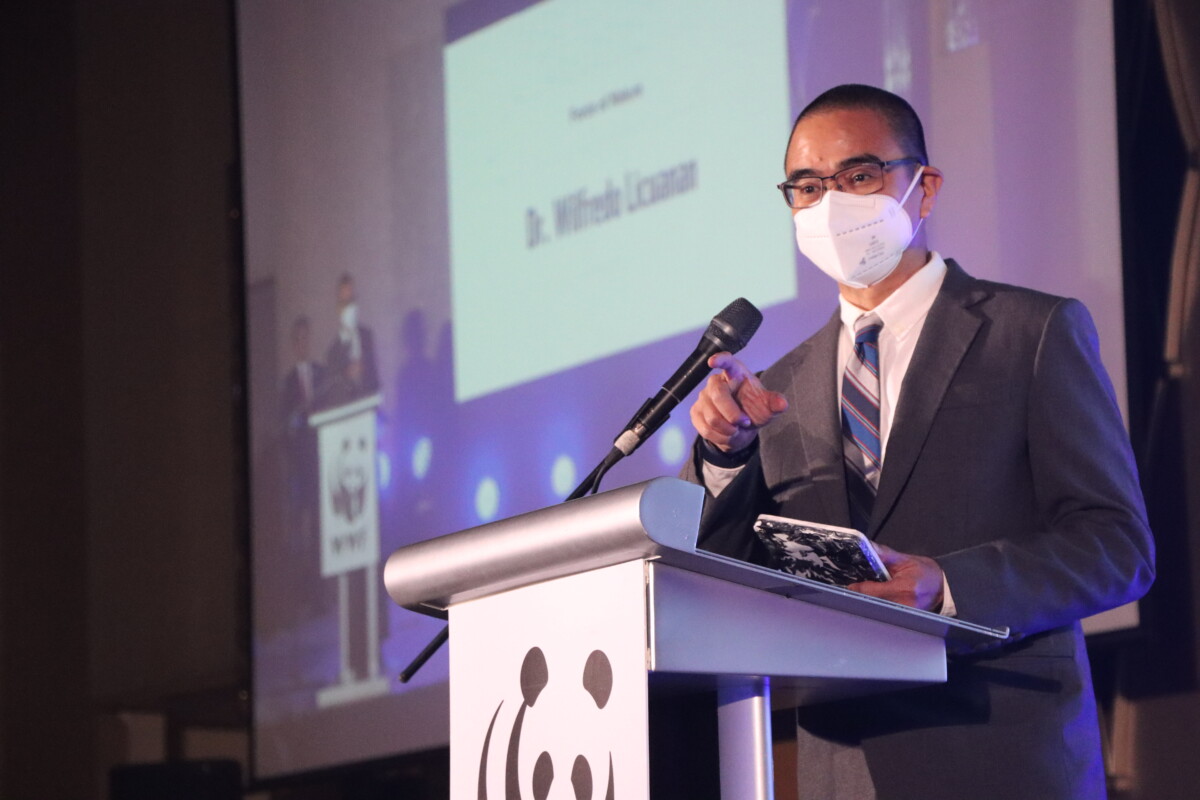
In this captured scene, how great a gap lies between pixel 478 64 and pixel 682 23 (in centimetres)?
75

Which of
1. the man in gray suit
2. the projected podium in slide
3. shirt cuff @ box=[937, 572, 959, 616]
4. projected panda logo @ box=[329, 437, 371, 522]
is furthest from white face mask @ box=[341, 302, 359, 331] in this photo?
shirt cuff @ box=[937, 572, 959, 616]

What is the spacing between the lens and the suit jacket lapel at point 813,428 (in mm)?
1854

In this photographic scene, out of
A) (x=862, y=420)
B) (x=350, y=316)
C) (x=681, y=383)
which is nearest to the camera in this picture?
(x=681, y=383)

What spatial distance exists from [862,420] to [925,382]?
12 cm

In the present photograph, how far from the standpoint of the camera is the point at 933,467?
5.85 ft

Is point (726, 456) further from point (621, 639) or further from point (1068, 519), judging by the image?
point (621, 639)

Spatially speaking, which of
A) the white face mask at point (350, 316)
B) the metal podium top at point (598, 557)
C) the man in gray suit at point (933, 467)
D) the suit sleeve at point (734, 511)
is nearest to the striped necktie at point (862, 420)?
the man in gray suit at point (933, 467)

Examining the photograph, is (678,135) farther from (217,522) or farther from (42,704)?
(42,704)

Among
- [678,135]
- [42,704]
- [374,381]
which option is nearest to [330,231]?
[374,381]

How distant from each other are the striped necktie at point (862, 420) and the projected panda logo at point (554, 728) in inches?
26.5

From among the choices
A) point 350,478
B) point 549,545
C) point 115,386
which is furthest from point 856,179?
point 115,386

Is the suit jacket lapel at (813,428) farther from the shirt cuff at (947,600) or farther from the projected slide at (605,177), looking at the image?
the projected slide at (605,177)

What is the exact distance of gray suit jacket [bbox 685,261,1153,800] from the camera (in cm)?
Answer: 158

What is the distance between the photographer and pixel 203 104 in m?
5.01
